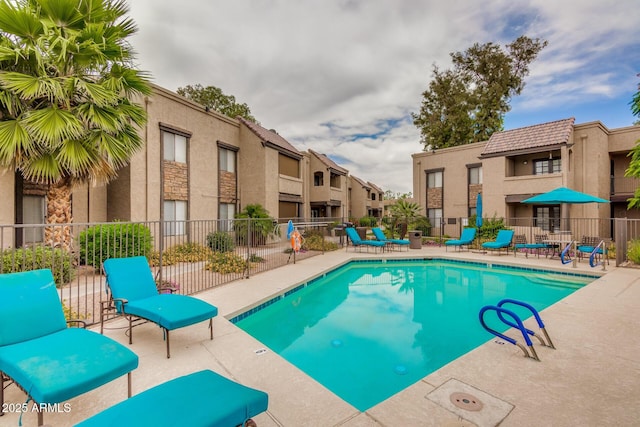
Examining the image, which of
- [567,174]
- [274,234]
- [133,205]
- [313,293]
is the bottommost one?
[313,293]

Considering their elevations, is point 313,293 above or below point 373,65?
below

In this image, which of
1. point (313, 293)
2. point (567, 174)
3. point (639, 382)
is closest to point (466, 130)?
point (567, 174)

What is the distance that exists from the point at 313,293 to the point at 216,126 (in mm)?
13088

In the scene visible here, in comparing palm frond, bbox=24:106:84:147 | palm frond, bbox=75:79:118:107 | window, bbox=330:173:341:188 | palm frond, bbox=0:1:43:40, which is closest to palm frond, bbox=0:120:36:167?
palm frond, bbox=24:106:84:147

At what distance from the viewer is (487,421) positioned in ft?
8.51

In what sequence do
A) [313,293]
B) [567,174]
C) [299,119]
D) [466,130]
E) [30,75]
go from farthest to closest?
[466,130]
[299,119]
[567,174]
[313,293]
[30,75]

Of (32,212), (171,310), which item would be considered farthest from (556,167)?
(32,212)

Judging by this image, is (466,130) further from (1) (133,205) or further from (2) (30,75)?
(2) (30,75)

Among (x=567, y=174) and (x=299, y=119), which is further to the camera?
(x=299, y=119)

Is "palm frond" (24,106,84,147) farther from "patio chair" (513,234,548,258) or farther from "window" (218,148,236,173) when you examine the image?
"patio chair" (513,234,548,258)

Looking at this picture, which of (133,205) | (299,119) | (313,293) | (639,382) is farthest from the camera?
(299,119)

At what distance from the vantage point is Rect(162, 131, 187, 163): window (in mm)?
14711

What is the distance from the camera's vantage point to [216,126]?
57.4 ft

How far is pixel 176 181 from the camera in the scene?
15102 millimetres
